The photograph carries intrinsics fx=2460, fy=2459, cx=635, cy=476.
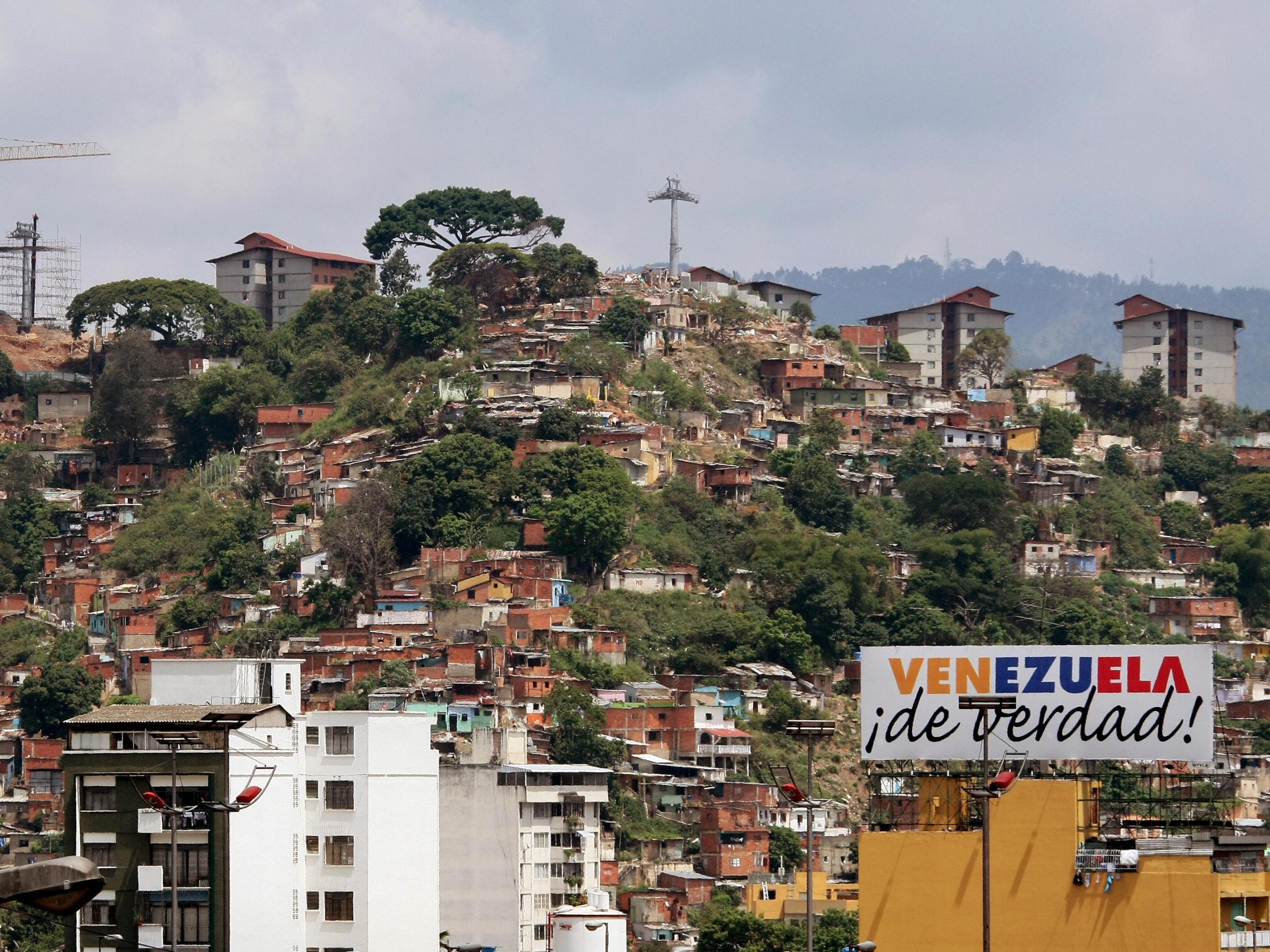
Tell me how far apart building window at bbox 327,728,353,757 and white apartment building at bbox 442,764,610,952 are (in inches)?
460

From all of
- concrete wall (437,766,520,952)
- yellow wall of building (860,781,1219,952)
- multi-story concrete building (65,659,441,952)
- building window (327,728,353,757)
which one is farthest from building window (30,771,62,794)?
yellow wall of building (860,781,1219,952)

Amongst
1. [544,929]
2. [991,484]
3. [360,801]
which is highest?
[991,484]

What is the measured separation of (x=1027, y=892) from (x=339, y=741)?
741 inches

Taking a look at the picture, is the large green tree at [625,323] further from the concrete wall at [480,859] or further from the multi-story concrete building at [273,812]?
the multi-story concrete building at [273,812]

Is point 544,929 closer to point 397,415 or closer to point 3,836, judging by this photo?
point 3,836

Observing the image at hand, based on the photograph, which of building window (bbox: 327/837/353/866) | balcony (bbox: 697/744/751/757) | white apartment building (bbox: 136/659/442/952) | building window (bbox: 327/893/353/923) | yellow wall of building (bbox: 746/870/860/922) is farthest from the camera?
balcony (bbox: 697/744/751/757)

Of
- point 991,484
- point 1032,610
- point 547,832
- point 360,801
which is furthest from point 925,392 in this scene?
point 360,801

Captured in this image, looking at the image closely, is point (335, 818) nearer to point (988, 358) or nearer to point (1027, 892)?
point (1027, 892)

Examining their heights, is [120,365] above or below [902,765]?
above

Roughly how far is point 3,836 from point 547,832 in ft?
51.8

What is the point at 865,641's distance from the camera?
91.8 m

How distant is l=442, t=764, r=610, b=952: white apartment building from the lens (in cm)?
6094

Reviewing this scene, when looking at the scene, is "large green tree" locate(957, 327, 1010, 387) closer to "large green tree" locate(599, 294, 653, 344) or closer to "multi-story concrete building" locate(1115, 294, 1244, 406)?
"multi-story concrete building" locate(1115, 294, 1244, 406)

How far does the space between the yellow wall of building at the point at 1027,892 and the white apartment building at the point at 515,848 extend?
1061 inches
